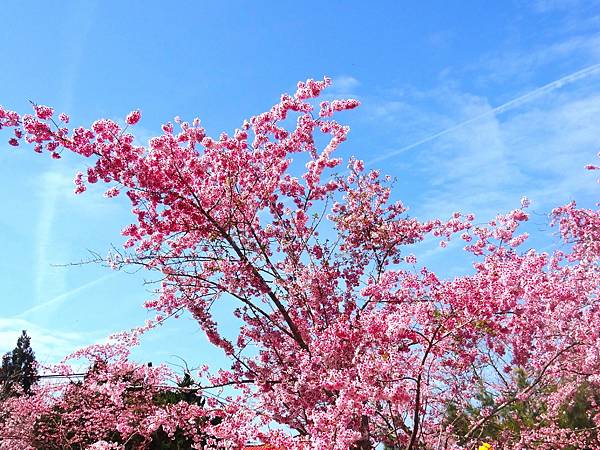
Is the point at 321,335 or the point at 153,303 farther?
the point at 153,303

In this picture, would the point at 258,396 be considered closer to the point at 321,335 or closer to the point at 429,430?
the point at 321,335

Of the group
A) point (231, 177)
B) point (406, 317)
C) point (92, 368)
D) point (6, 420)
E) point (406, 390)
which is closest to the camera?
point (406, 390)

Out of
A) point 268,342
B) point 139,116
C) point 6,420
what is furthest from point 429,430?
point 6,420

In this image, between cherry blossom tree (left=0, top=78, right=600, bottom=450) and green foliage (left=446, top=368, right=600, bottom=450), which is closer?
cherry blossom tree (left=0, top=78, right=600, bottom=450)

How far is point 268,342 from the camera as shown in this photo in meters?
7.43

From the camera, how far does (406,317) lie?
5.63 metres

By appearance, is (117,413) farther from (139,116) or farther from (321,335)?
(139,116)

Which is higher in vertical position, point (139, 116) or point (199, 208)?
point (139, 116)

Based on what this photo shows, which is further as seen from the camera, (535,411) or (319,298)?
(535,411)

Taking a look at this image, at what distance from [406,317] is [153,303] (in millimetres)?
3625

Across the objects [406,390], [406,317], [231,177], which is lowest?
[406,390]

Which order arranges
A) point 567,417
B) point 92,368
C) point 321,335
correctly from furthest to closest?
point 567,417 → point 92,368 → point 321,335

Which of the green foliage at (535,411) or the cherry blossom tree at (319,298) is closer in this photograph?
the cherry blossom tree at (319,298)

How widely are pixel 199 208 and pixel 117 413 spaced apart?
3.02m
